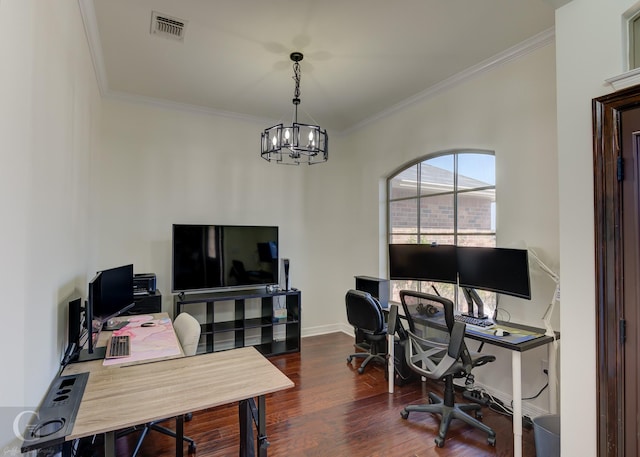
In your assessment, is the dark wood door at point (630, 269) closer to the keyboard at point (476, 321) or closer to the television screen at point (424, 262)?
the keyboard at point (476, 321)

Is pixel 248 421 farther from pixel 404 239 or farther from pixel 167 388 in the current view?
pixel 404 239

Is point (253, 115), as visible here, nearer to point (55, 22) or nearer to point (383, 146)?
point (383, 146)

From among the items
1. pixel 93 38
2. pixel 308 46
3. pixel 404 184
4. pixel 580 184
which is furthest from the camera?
pixel 404 184

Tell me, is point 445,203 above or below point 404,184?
below

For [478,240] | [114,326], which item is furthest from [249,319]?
[478,240]

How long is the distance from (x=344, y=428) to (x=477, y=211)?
95.4 inches

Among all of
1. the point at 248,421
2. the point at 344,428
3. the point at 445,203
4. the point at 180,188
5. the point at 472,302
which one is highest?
the point at 180,188

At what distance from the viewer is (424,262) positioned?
3.46m

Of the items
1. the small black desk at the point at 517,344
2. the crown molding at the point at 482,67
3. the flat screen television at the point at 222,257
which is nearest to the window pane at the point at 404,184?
the crown molding at the point at 482,67

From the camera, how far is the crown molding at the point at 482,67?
268 centimetres

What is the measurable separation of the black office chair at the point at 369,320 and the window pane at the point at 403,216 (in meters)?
1.18

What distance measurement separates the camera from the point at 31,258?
138 cm

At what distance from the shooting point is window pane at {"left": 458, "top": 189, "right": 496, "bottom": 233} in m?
3.23

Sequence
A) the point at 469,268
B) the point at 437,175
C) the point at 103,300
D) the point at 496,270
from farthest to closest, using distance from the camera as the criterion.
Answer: the point at 437,175, the point at 469,268, the point at 496,270, the point at 103,300
